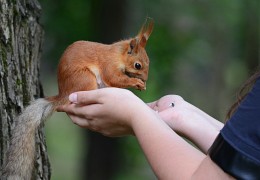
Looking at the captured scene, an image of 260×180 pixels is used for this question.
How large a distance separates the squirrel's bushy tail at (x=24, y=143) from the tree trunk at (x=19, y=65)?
1.4 inches

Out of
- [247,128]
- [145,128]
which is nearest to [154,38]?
[145,128]

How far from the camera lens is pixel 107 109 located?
5.22 feet

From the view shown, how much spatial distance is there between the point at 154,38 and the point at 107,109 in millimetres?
3828

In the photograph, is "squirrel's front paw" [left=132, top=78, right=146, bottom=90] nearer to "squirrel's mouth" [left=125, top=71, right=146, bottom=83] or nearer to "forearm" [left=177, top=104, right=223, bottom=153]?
"squirrel's mouth" [left=125, top=71, right=146, bottom=83]

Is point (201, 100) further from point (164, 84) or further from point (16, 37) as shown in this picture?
point (16, 37)

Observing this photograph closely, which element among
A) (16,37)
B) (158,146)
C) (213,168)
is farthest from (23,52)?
(213,168)

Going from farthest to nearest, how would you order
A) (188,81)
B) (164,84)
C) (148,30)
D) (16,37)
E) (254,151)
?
(188,81) < (164,84) < (148,30) < (16,37) < (254,151)

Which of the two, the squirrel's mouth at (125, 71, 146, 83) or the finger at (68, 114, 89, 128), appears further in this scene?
the squirrel's mouth at (125, 71, 146, 83)

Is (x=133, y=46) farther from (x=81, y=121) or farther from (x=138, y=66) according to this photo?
(x=81, y=121)

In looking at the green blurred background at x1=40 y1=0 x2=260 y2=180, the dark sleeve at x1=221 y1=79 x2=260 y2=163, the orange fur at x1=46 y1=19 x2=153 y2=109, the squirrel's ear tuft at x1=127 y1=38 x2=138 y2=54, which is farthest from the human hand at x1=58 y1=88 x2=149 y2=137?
the green blurred background at x1=40 y1=0 x2=260 y2=180

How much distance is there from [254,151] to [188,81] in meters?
7.94

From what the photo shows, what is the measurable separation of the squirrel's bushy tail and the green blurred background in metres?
2.27

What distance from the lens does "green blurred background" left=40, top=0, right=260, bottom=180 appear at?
4.88 m

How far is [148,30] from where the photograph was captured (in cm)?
207
